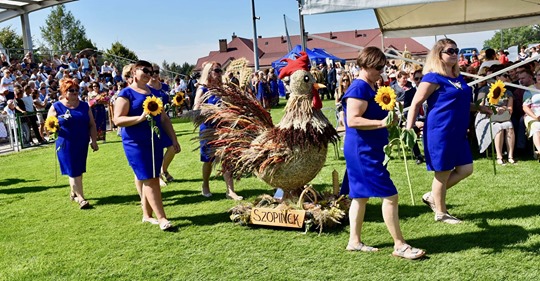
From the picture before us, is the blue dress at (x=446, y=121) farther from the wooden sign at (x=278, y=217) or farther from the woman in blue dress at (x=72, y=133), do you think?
the woman in blue dress at (x=72, y=133)

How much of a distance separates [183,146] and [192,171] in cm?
357

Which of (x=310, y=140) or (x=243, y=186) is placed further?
(x=243, y=186)

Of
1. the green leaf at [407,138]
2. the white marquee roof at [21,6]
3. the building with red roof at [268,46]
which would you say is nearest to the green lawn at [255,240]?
the green leaf at [407,138]

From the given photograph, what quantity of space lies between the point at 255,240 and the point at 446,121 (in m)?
2.19

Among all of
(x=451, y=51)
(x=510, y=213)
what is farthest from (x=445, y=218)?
(x=451, y=51)

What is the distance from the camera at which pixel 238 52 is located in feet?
236

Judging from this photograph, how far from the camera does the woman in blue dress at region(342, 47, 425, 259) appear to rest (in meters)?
4.27

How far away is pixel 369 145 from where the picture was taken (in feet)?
14.1

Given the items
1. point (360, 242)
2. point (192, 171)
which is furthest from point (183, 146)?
point (360, 242)

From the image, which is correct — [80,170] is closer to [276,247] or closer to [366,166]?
[276,247]

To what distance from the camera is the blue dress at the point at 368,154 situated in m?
4.28

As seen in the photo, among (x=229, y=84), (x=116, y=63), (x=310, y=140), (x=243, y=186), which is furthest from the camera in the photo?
(x=116, y=63)

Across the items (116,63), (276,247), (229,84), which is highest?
(116,63)

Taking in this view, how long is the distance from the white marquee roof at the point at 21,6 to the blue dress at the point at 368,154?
2471 cm
